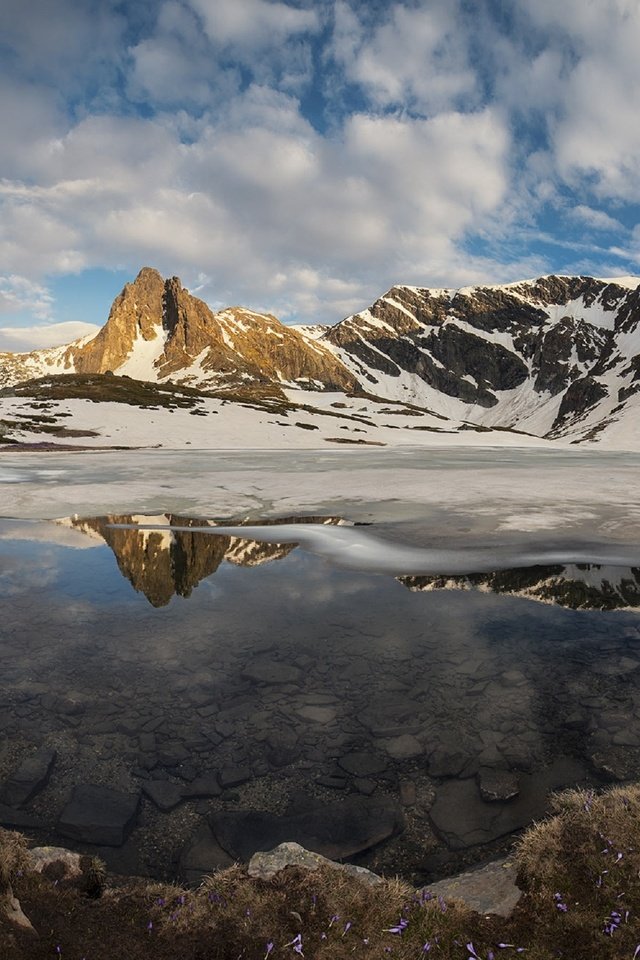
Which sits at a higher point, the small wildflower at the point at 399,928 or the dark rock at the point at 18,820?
the small wildflower at the point at 399,928

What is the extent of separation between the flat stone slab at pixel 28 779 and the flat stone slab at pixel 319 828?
1974 millimetres

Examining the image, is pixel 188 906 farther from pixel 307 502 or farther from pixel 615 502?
pixel 615 502

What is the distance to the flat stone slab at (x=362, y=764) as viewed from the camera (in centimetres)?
600

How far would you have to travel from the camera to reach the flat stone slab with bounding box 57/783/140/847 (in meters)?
5.01

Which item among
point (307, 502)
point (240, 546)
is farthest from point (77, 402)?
point (240, 546)

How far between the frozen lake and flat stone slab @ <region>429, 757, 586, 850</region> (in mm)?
22

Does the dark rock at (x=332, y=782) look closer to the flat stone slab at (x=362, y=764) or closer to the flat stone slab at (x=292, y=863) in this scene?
the flat stone slab at (x=362, y=764)

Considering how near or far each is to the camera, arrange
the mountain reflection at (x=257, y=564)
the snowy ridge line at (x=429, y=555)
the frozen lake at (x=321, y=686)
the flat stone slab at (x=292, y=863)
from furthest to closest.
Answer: the snowy ridge line at (x=429, y=555)
the mountain reflection at (x=257, y=564)
the frozen lake at (x=321, y=686)
the flat stone slab at (x=292, y=863)

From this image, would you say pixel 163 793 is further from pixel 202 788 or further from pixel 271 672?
pixel 271 672

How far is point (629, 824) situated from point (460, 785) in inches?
70.7

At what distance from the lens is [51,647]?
8.86 meters

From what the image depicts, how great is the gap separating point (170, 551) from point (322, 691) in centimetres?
921

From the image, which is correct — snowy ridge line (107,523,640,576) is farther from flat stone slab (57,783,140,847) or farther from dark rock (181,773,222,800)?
flat stone slab (57,783,140,847)

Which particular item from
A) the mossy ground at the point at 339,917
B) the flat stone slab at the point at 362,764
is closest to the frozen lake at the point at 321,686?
the flat stone slab at the point at 362,764
